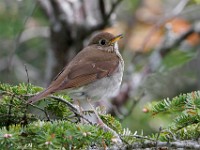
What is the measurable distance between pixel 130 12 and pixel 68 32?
8.50 feet

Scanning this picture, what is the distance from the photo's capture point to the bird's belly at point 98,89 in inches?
187

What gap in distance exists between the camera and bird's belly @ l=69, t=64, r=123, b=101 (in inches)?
187

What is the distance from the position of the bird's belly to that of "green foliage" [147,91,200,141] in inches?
39.6

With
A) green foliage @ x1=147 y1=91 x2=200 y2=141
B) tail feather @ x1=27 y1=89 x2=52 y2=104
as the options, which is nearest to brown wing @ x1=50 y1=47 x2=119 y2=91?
tail feather @ x1=27 y1=89 x2=52 y2=104

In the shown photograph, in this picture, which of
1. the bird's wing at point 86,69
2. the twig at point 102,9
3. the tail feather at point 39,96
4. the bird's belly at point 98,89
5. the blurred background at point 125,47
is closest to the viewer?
the tail feather at point 39,96

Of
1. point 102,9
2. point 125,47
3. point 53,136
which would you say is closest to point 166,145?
point 53,136

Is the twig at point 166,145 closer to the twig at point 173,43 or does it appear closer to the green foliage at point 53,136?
the green foliage at point 53,136

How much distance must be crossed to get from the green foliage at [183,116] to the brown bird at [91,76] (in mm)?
937

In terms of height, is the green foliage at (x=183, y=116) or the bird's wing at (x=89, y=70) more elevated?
the bird's wing at (x=89, y=70)

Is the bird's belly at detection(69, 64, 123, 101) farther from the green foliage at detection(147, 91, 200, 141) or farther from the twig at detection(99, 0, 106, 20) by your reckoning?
the twig at detection(99, 0, 106, 20)

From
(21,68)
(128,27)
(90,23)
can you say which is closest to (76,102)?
(90,23)

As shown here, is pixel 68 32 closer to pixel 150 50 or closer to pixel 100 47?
pixel 100 47

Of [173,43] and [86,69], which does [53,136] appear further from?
[173,43]

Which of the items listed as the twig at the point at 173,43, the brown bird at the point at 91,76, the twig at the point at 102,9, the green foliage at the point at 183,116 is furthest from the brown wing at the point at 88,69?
the twig at the point at 173,43
